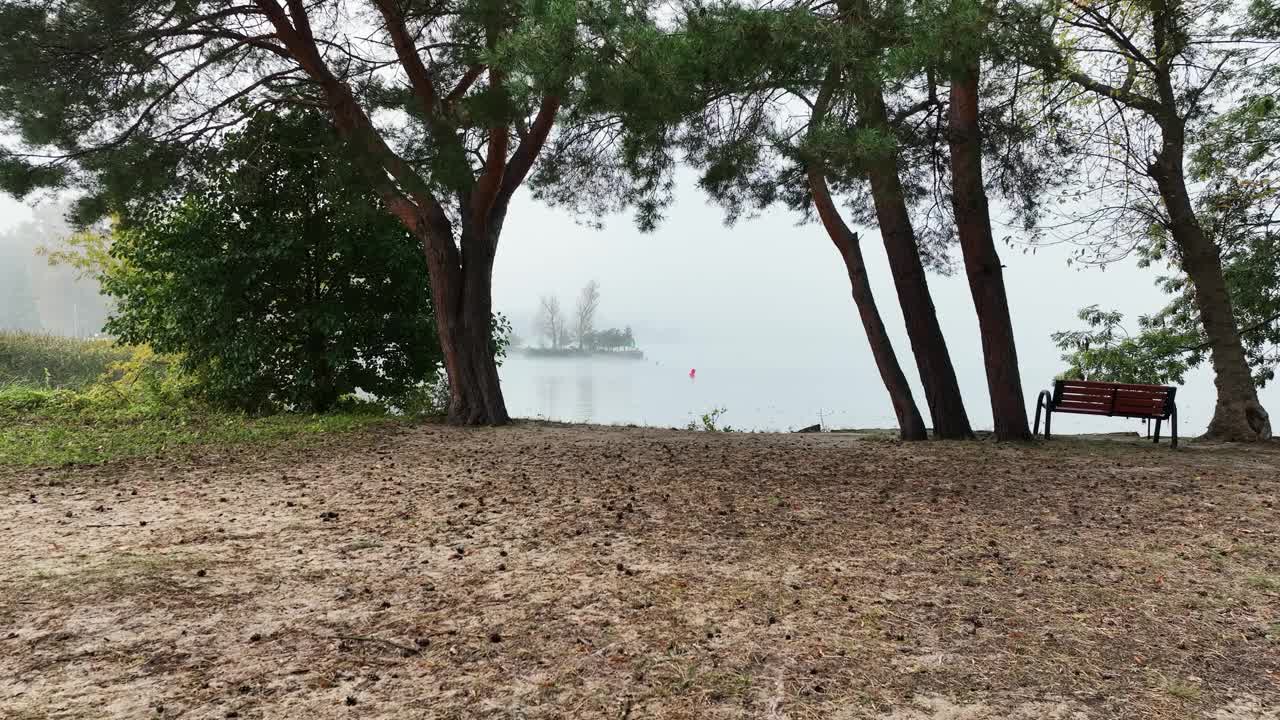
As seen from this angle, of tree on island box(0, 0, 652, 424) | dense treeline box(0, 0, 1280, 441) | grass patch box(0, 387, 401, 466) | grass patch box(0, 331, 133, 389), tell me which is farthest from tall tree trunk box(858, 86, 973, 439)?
grass patch box(0, 331, 133, 389)

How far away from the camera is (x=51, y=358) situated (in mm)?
16750

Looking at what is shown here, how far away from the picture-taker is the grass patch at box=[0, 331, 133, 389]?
52.4ft

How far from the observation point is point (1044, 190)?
890 cm

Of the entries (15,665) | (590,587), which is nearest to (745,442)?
(590,587)

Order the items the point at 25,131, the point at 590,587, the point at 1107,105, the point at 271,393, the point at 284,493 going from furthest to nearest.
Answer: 1. the point at 271,393
2. the point at 1107,105
3. the point at 25,131
4. the point at 284,493
5. the point at 590,587

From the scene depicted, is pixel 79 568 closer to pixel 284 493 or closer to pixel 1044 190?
pixel 284 493

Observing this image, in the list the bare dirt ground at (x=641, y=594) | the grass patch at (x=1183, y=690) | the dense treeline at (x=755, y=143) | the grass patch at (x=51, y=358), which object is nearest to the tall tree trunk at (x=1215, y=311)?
the dense treeline at (x=755, y=143)

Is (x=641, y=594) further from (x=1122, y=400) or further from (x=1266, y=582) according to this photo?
(x=1122, y=400)

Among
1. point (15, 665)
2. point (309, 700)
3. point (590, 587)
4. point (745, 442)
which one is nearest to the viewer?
point (309, 700)

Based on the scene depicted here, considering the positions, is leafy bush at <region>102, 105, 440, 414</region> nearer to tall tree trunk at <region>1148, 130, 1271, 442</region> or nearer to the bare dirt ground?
the bare dirt ground

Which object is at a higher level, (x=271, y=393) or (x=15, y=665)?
(x=271, y=393)

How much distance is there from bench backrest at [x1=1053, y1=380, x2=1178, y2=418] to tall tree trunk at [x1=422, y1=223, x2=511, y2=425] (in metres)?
6.15

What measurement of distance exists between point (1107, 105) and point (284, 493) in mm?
9113

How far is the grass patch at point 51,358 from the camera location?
1596cm
